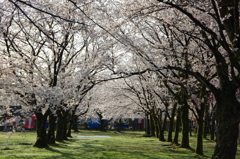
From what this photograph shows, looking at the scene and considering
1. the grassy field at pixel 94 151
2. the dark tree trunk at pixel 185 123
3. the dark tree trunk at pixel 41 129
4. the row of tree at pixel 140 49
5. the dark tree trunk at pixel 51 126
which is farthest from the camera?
the dark tree trunk at pixel 51 126

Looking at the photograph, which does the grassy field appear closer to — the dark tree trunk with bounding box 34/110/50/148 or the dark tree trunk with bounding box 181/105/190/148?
the dark tree trunk with bounding box 34/110/50/148

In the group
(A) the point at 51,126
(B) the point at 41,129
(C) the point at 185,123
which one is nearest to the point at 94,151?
(B) the point at 41,129

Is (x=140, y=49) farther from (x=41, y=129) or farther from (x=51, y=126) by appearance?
(x=51, y=126)

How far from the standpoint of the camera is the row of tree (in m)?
8.23

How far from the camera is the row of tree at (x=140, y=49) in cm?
823

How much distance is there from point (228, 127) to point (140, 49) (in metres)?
7.33

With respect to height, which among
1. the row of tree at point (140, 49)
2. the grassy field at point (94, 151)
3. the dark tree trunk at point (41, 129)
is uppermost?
the row of tree at point (140, 49)

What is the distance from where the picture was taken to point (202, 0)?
8.80 meters

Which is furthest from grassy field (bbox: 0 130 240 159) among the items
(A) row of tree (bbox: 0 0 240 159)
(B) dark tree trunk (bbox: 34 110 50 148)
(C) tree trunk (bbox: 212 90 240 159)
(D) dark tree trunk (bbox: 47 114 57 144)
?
(C) tree trunk (bbox: 212 90 240 159)

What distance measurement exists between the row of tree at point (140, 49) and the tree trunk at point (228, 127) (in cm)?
3

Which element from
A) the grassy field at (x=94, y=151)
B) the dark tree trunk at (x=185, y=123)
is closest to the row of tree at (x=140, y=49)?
the dark tree trunk at (x=185, y=123)

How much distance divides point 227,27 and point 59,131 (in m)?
17.9

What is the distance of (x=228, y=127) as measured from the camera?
852 cm

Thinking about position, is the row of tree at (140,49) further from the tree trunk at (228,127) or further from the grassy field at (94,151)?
the grassy field at (94,151)
